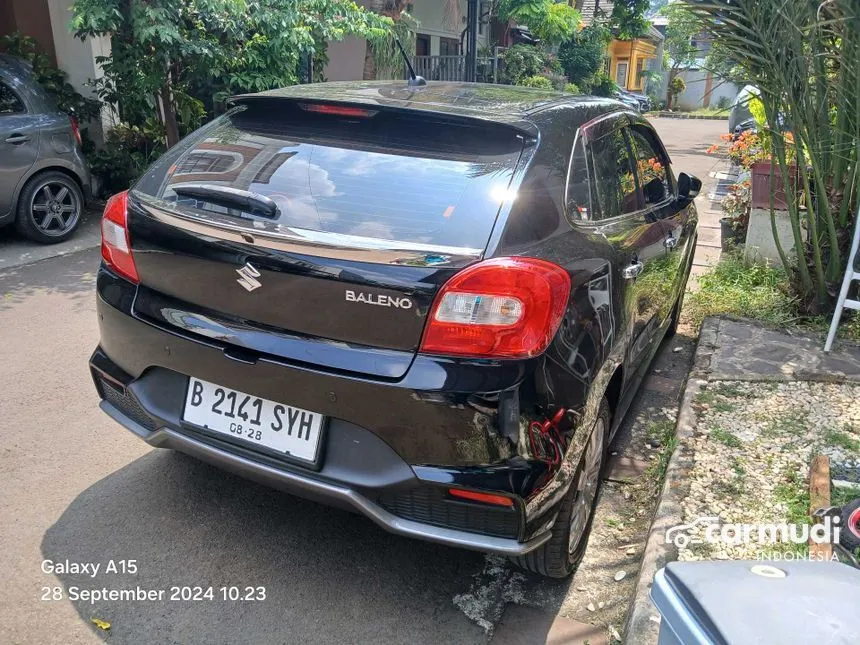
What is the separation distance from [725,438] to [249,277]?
8.03 feet

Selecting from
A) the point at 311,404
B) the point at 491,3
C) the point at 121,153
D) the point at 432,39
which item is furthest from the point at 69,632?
the point at 491,3

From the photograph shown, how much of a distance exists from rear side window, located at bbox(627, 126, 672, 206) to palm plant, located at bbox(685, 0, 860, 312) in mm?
847

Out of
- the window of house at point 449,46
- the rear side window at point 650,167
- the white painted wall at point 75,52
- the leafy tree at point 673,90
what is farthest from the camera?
the leafy tree at point 673,90

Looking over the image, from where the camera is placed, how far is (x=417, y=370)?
2145 millimetres

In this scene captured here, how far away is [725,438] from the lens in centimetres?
354

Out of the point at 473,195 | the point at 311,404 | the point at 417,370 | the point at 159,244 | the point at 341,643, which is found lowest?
the point at 341,643

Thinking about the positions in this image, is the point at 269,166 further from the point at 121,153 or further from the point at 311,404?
the point at 121,153

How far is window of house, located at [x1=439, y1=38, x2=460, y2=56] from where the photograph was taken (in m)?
19.5

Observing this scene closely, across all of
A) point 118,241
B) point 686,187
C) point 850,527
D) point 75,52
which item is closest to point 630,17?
point 75,52

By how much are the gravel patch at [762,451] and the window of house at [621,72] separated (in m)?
40.4

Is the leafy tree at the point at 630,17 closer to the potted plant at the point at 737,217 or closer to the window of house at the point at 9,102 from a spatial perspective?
the potted plant at the point at 737,217

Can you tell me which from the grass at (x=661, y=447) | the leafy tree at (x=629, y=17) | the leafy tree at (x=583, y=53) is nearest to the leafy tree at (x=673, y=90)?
the leafy tree at (x=629, y=17)

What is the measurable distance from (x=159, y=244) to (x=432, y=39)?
57.7ft

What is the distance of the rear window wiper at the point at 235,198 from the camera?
7.89ft
